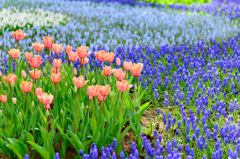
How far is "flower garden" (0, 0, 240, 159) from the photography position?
2820 millimetres

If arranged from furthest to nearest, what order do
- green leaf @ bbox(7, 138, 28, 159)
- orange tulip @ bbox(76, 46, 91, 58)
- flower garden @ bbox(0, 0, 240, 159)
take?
orange tulip @ bbox(76, 46, 91, 58) → flower garden @ bbox(0, 0, 240, 159) → green leaf @ bbox(7, 138, 28, 159)

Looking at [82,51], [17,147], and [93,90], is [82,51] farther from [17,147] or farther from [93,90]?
[17,147]

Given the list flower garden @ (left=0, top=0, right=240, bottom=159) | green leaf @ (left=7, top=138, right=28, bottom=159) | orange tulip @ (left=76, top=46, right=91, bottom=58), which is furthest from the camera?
orange tulip @ (left=76, top=46, right=91, bottom=58)

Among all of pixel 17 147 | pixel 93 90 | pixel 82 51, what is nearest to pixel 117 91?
pixel 82 51

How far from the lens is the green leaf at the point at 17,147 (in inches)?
104

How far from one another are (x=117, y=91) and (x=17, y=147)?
3.99 feet

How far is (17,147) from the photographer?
267 cm

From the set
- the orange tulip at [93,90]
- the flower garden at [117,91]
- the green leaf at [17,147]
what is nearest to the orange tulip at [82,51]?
the flower garden at [117,91]

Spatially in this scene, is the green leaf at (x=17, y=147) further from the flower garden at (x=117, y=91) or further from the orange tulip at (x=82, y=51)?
the orange tulip at (x=82, y=51)

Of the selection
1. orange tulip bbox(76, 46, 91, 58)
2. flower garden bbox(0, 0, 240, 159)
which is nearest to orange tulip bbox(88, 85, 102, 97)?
flower garden bbox(0, 0, 240, 159)

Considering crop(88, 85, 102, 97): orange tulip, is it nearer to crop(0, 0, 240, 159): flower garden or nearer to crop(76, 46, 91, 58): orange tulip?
crop(0, 0, 240, 159): flower garden

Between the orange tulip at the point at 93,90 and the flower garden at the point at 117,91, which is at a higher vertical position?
the orange tulip at the point at 93,90

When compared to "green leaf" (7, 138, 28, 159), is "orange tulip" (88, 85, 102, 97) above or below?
above

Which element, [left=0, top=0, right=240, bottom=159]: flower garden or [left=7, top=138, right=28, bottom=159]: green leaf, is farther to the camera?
[left=0, top=0, right=240, bottom=159]: flower garden
